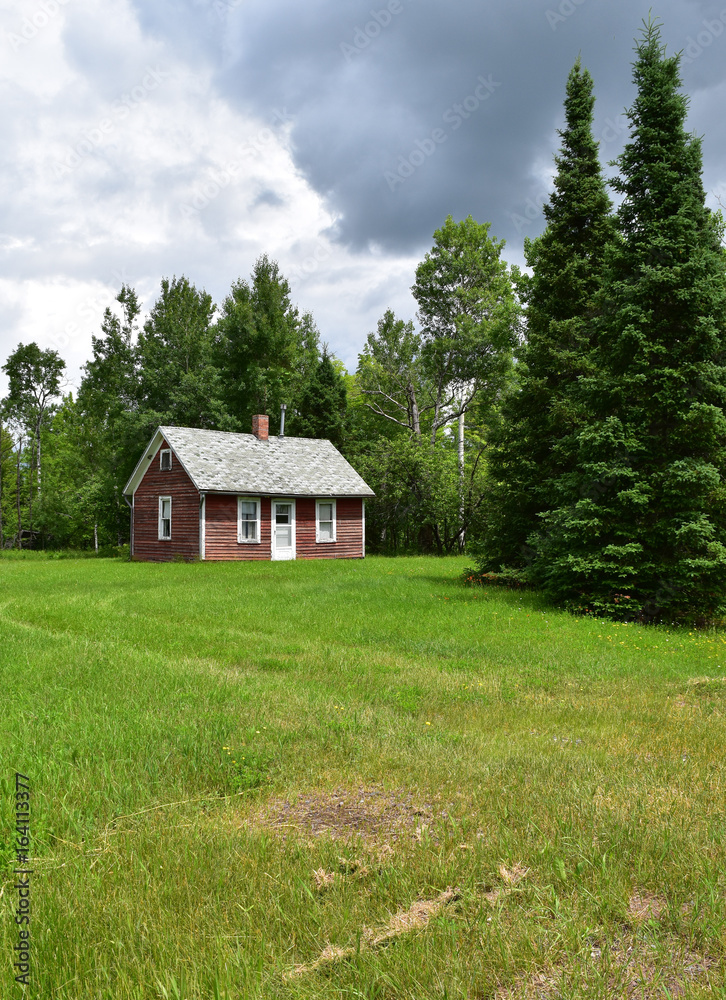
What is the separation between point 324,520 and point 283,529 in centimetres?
242

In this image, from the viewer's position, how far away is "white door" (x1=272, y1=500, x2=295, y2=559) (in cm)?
2909

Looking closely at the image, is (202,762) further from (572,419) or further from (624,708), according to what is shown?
(572,419)

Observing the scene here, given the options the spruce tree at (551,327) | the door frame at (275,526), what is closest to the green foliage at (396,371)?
the door frame at (275,526)

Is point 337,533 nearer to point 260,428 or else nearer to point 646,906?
point 260,428

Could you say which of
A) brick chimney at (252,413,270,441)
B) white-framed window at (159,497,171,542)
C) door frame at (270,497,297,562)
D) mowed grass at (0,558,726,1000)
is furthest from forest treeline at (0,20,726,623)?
white-framed window at (159,497,171,542)

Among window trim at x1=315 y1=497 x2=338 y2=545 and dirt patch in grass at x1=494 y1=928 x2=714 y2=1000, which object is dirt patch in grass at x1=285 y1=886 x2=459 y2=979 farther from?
window trim at x1=315 y1=497 x2=338 y2=545

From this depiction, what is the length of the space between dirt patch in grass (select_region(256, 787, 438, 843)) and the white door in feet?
82.0

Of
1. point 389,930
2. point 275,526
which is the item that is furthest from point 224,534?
point 389,930

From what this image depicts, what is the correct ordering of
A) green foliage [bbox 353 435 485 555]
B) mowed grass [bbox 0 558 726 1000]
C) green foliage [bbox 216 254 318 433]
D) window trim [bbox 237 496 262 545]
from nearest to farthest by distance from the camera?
1. mowed grass [bbox 0 558 726 1000]
2. window trim [bbox 237 496 262 545]
3. green foliage [bbox 353 435 485 555]
4. green foliage [bbox 216 254 318 433]

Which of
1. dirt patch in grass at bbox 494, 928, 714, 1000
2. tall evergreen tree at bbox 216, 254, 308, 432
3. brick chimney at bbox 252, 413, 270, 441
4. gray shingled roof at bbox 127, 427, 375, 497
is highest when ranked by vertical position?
tall evergreen tree at bbox 216, 254, 308, 432

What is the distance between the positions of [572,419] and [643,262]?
12.4 ft

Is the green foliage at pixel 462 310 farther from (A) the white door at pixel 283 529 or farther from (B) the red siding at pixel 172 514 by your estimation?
(B) the red siding at pixel 172 514

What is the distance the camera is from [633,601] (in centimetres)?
1274

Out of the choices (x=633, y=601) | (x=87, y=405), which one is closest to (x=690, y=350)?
(x=633, y=601)
